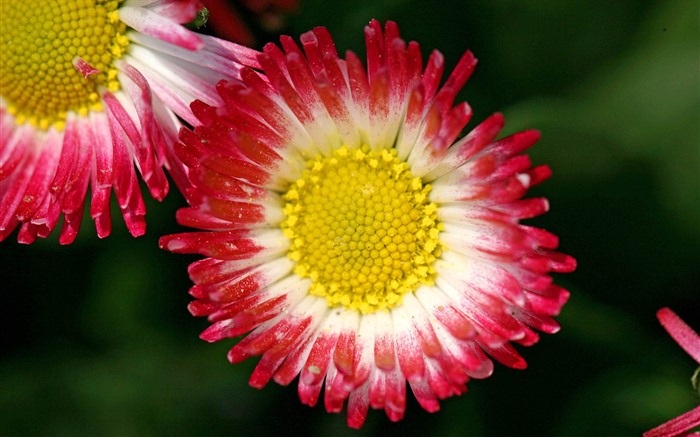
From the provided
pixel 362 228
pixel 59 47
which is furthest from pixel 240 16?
pixel 362 228

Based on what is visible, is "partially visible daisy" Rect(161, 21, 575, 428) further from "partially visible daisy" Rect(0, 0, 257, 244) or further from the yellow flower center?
the yellow flower center


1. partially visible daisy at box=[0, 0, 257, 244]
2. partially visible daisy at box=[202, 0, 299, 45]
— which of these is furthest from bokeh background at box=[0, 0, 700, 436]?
partially visible daisy at box=[0, 0, 257, 244]

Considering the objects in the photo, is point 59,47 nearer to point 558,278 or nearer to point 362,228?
point 362,228

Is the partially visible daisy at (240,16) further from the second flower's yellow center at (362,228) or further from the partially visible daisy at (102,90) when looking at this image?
the second flower's yellow center at (362,228)

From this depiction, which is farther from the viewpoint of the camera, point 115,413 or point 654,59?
point 115,413

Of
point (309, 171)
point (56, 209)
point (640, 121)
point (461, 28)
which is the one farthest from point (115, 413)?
point (640, 121)

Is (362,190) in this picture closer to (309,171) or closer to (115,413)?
(309,171)
